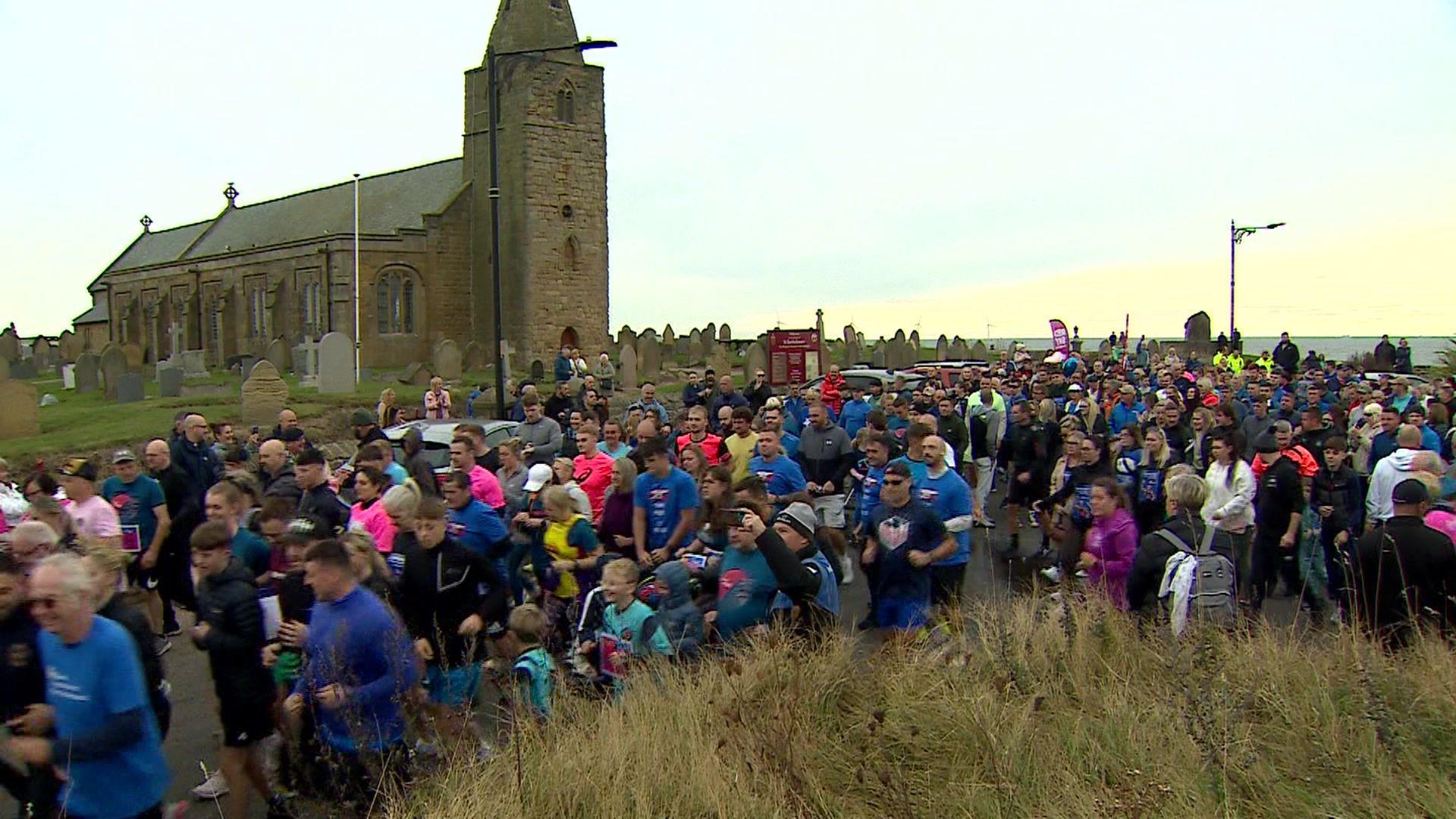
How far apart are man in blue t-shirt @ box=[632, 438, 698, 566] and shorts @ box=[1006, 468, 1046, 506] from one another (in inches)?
198

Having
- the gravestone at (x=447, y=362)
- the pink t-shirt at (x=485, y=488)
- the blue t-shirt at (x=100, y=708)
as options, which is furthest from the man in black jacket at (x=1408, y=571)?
the gravestone at (x=447, y=362)

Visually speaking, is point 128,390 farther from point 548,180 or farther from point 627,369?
point 548,180

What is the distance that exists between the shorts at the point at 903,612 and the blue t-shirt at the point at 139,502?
6042mm

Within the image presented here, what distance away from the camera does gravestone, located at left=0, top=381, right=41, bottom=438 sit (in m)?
21.7

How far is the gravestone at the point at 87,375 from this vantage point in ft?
106

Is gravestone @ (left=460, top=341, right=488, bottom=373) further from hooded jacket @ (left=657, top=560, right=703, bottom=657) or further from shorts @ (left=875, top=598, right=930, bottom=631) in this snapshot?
hooded jacket @ (left=657, top=560, right=703, bottom=657)

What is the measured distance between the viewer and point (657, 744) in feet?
17.5

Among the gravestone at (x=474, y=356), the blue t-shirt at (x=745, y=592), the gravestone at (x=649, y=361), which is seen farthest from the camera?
the gravestone at (x=474, y=356)

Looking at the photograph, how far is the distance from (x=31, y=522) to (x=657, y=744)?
368 centimetres

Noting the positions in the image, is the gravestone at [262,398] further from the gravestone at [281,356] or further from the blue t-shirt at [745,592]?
the blue t-shirt at [745,592]

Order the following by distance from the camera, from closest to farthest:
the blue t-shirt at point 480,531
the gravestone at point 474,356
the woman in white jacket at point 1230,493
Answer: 1. the blue t-shirt at point 480,531
2. the woman in white jacket at point 1230,493
3. the gravestone at point 474,356

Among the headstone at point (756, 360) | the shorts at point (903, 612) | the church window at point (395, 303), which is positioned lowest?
the shorts at point (903, 612)

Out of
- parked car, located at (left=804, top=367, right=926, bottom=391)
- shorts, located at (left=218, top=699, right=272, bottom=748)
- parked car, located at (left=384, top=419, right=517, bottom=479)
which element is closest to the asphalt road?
shorts, located at (left=218, top=699, right=272, bottom=748)

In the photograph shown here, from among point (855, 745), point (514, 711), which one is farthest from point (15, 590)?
point (855, 745)
